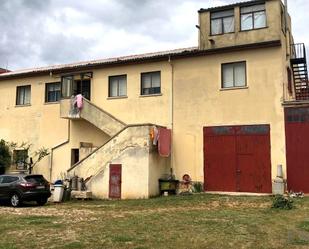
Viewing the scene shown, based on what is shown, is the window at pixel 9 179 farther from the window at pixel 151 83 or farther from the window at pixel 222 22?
the window at pixel 222 22

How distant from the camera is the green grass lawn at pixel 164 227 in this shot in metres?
11.1

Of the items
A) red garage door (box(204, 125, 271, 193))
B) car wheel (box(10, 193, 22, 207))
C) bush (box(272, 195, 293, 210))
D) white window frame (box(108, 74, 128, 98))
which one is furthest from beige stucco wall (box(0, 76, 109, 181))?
bush (box(272, 195, 293, 210))

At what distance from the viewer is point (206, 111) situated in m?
24.6

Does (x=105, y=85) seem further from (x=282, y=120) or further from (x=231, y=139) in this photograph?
(x=282, y=120)

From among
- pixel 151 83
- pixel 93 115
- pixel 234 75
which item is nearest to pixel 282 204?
pixel 234 75

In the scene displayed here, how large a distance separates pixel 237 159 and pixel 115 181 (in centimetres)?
678

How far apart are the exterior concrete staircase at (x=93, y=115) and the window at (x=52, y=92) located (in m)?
2.06

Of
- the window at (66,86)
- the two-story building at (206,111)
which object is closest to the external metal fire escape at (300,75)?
the two-story building at (206,111)

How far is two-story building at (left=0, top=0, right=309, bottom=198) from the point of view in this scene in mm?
22828

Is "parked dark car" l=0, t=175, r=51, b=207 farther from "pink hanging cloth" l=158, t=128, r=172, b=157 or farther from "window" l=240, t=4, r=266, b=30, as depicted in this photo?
"window" l=240, t=4, r=266, b=30

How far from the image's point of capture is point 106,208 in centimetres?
1889

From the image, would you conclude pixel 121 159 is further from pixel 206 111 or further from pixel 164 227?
pixel 164 227

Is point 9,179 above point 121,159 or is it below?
below

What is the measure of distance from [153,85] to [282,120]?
8153 millimetres
